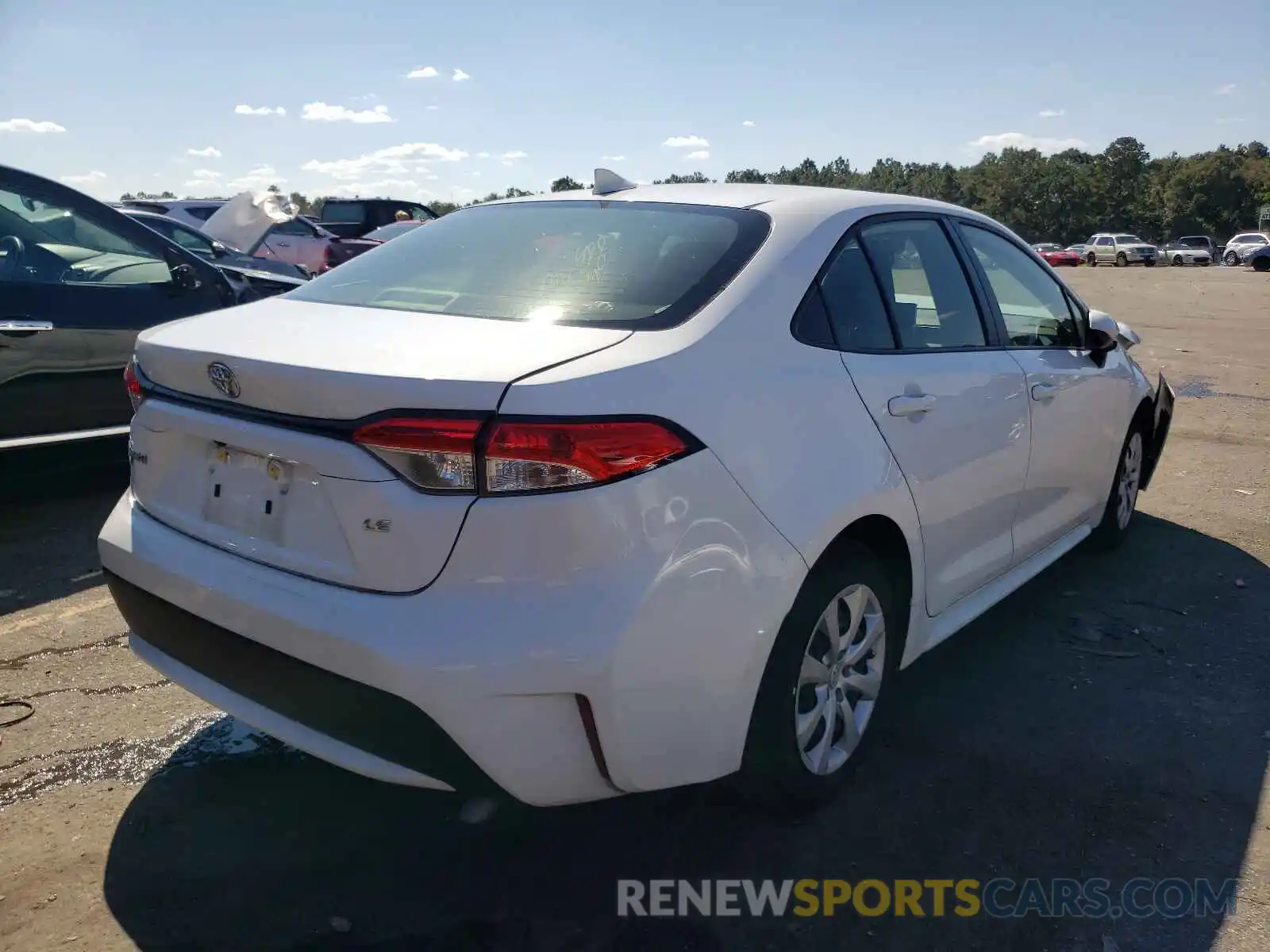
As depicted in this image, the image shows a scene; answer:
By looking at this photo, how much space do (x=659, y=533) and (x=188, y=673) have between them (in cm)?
127

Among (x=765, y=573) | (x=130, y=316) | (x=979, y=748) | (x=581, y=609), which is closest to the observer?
(x=581, y=609)

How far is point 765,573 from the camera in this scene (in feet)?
7.57

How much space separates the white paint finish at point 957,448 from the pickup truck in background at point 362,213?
18191mm

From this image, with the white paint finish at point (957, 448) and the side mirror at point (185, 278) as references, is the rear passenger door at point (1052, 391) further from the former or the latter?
the side mirror at point (185, 278)

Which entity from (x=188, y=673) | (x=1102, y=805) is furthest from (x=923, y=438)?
(x=188, y=673)

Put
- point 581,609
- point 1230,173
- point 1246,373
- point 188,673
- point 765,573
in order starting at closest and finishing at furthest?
point 581,609, point 765,573, point 188,673, point 1246,373, point 1230,173

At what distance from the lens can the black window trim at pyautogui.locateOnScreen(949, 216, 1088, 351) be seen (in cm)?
363

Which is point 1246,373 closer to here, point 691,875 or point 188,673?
point 691,875

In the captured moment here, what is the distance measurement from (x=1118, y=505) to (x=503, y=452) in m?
3.83

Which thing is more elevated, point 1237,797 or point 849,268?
point 849,268

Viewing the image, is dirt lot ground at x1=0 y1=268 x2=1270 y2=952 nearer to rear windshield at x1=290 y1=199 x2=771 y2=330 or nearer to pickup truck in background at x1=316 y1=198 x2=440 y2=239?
rear windshield at x1=290 y1=199 x2=771 y2=330

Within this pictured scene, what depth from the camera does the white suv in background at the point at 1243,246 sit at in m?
49.4

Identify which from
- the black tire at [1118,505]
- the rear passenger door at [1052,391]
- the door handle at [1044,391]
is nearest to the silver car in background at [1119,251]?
the black tire at [1118,505]

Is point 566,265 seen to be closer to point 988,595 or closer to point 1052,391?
point 988,595
